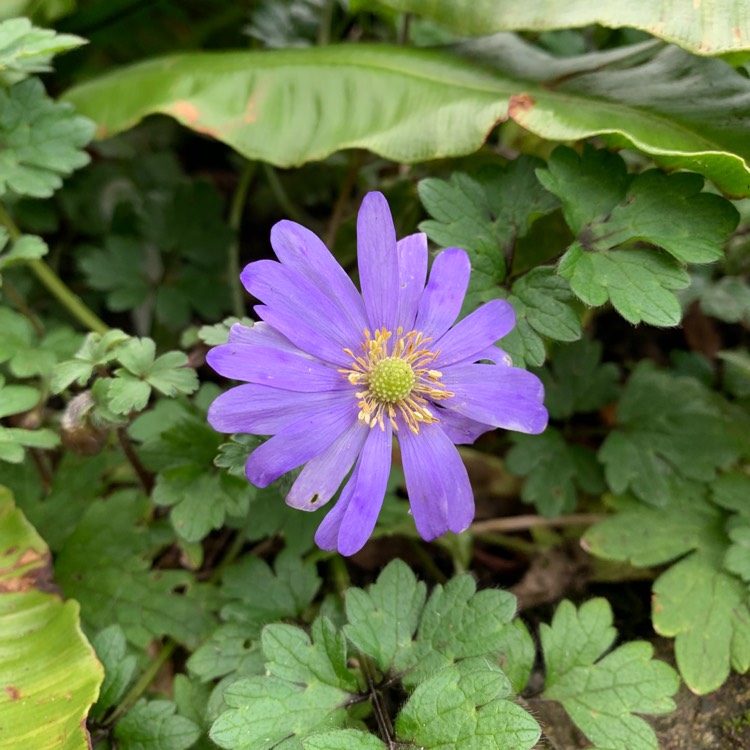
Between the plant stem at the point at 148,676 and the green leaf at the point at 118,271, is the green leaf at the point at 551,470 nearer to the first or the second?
the plant stem at the point at 148,676

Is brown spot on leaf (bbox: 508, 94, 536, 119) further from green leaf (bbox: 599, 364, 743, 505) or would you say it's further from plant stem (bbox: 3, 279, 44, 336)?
plant stem (bbox: 3, 279, 44, 336)

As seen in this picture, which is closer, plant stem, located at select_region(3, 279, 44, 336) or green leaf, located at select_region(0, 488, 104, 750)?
green leaf, located at select_region(0, 488, 104, 750)

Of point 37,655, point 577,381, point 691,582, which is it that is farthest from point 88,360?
point 691,582

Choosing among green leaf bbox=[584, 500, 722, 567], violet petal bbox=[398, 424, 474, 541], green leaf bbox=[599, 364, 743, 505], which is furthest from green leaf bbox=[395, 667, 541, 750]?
green leaf bbox=[599, 364, 743, 505]

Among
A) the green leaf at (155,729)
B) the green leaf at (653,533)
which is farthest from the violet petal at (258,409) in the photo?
the green leaf at (653,533)

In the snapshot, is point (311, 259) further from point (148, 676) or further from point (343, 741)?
point (148, 676)

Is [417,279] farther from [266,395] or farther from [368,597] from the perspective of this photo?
[368,597]
